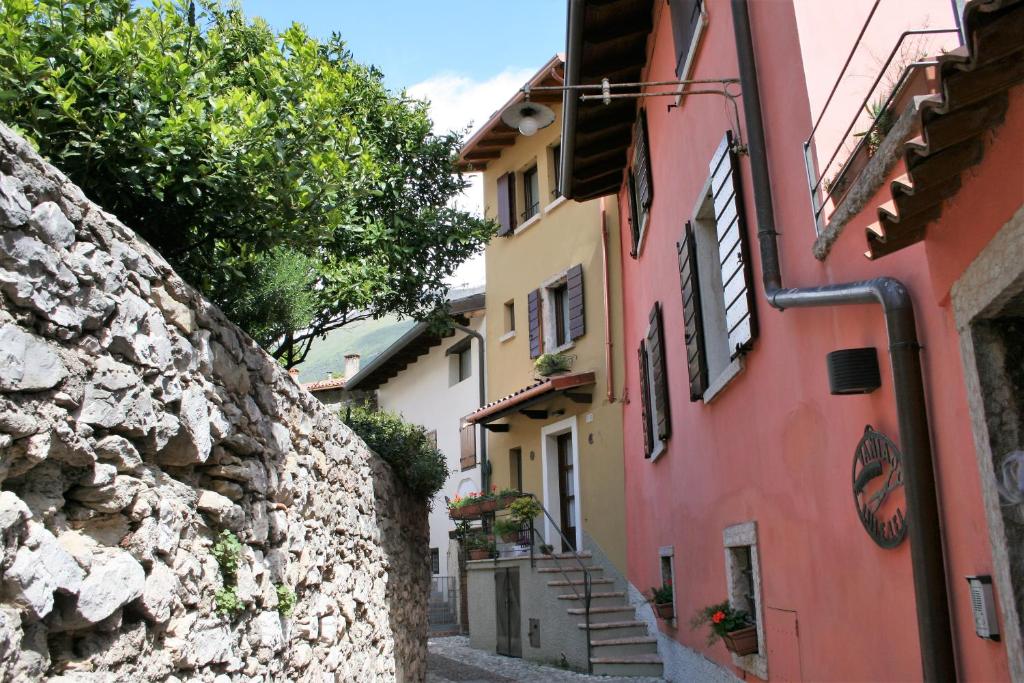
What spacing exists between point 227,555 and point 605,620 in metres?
7.43

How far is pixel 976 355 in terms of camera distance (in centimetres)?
316

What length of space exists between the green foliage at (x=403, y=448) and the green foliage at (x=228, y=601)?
413cm

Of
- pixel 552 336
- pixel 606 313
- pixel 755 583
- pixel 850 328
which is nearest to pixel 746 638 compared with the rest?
pixel 755 583

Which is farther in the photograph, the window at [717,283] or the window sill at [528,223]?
the window sill at [528,223]

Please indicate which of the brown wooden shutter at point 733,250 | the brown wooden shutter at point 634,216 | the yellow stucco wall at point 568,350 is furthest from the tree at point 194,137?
the yellow stucco wall at point 568,350

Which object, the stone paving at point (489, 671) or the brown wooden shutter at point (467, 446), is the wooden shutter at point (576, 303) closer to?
the brown wooden shutter at point (467, 446)

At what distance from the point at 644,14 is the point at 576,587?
7178mm

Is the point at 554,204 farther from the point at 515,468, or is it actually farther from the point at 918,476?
the point at 918,476

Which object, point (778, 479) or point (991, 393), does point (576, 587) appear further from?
point (991, 393)

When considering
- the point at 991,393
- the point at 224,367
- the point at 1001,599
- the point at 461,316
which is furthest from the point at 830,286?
the point at 461,316

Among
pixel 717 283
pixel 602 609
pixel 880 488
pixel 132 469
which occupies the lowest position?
pixel 602 609

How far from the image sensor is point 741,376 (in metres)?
6.27

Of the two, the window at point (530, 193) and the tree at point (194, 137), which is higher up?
the window at point (530, 193)

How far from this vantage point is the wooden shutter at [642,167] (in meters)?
9.69
